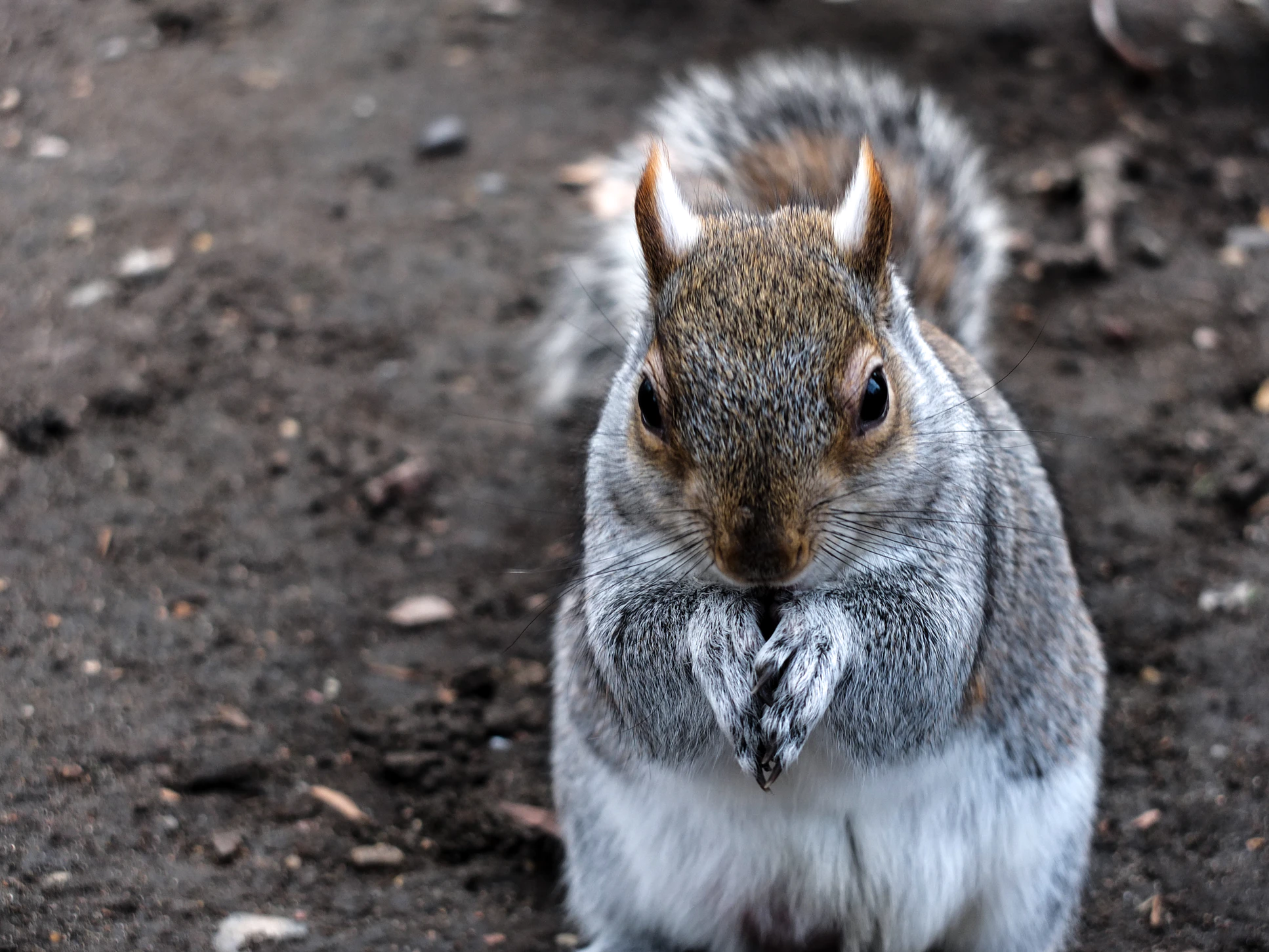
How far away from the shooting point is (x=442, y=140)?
463 cm

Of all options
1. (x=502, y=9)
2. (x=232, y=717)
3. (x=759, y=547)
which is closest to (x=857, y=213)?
(x=759, y=547)

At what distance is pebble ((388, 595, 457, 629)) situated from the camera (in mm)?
3197

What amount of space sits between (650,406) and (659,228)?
12.5 inches

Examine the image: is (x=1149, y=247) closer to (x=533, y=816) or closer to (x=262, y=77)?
(x=533, y=816)

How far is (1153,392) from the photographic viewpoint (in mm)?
3715

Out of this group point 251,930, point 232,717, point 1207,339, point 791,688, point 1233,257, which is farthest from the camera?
point 1233,257

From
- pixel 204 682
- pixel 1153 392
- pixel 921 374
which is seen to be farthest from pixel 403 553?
pixel 1153 392

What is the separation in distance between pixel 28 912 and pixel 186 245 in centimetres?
242

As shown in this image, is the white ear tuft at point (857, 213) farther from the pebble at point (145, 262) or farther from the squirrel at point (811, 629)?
the pebble at point (145, 262)

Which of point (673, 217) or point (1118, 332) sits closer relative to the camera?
point (673, 217)

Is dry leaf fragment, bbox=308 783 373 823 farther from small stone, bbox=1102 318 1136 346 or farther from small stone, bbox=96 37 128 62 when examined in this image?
small stone, bbox=96 37 128 62

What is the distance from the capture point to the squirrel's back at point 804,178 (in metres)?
2.88

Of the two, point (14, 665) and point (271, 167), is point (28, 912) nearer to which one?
point (14, 665)

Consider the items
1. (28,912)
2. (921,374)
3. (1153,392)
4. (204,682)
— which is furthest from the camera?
(1153,392)
